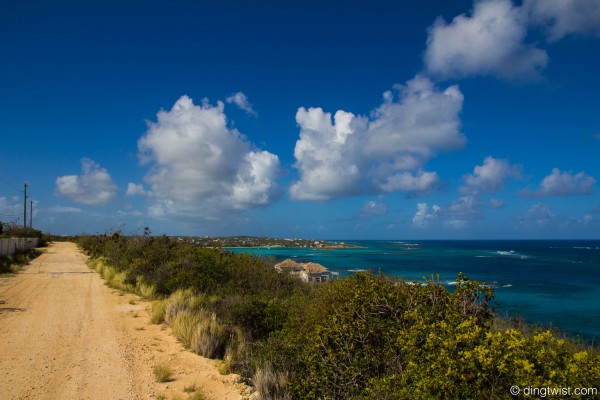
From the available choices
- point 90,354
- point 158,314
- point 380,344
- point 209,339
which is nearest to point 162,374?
point 209,339

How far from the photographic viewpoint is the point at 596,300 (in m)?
33.6

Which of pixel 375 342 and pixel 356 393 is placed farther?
pixel 375 342

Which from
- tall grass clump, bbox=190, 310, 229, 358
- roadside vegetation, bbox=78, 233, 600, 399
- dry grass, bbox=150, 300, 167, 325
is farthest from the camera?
dry grass, bbox=150, 300, 167, 325

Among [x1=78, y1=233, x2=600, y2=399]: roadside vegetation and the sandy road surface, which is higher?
[x1=78, y1=233, x2=600, y2=399]: roadside vegetation

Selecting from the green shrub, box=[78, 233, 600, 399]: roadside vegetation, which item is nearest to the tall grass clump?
box=[78, 233, 600, 399]: roadside vegetation

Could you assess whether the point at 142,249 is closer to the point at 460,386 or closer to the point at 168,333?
the point at 168,333

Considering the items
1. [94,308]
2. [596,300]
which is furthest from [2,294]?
[596,300]

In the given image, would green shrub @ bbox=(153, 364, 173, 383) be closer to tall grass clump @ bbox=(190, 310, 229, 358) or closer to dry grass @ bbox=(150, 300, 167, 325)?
tall grass clump @ bbox=(190, 310, 229, 358)

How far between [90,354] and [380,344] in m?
6.70

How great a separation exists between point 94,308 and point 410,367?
1265 centimetres

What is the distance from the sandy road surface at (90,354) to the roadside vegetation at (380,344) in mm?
630

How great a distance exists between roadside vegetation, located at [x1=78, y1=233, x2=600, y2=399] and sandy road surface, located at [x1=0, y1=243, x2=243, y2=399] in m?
0.63

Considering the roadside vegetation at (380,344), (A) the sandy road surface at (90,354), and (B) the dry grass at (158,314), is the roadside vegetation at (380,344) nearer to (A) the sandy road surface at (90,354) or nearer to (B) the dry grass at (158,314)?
(B) the dry grass at (158,314)

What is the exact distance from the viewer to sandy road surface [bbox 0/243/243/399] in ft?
22.2
